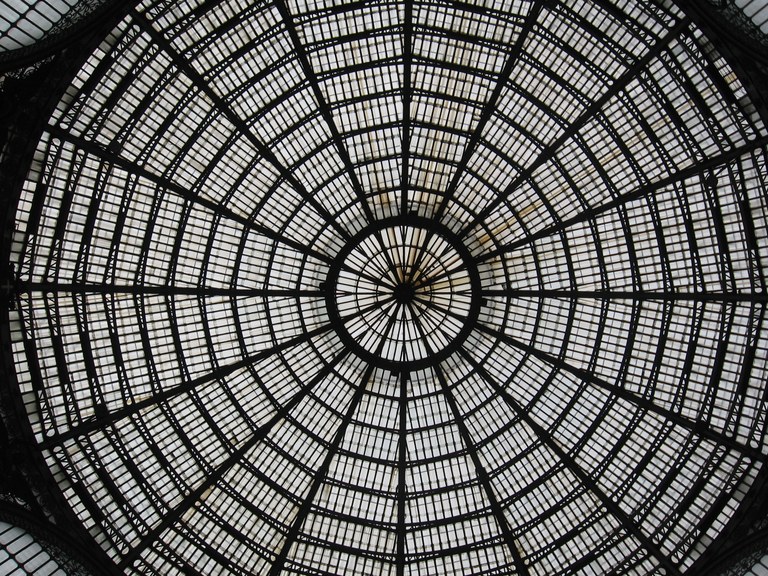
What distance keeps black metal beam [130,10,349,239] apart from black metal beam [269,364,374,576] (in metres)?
8.67

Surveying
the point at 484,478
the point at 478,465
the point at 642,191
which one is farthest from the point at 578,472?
the point at 642,191

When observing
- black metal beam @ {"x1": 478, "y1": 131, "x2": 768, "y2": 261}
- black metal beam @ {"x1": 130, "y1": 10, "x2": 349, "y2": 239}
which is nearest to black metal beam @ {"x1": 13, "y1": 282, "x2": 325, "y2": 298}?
black metal beam @ {"x1": 130, "y1": 10, "x2": 349, "y2": 239}

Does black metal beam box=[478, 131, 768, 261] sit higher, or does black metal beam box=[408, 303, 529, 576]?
black metal beam box=[478, 131, 768, 261]

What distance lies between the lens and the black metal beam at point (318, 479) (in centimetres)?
3186

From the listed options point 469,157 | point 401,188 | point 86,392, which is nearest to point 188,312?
point 86,392

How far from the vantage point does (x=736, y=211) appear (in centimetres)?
2770

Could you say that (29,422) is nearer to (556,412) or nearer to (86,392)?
(86,392)

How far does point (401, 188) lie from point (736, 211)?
15914mm

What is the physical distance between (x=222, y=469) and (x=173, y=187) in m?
14.3

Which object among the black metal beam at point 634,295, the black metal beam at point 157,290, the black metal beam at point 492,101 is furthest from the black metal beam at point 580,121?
the black metal beam at point 157,290

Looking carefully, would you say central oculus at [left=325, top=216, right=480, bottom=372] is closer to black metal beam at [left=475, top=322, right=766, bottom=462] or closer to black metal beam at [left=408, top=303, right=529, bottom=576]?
black metal beam at [left=408, top=303, right=529, bottom=576]

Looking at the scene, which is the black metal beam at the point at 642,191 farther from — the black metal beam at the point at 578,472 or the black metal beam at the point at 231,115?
the black metal beam at the point at 231,115

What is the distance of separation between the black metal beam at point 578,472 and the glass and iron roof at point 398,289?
14 centimetres

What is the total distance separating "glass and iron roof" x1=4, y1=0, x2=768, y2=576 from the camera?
27562 mm
